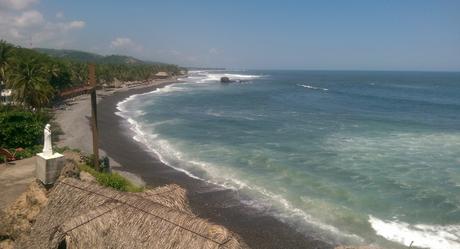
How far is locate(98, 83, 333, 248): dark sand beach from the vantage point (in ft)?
56.3

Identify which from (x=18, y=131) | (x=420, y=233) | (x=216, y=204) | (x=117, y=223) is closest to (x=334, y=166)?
(x=420, y=233)

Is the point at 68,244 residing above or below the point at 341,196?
above

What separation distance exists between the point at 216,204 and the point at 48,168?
10.5 m

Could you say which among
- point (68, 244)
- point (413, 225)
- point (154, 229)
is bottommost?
point (413, 225)

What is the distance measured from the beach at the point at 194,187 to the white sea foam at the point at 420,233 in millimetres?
3740

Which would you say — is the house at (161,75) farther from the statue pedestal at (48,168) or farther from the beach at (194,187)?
the statue pedestal at (48,168)

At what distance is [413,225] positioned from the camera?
64.1ft

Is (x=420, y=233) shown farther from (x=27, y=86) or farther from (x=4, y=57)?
(x=4, y=57)

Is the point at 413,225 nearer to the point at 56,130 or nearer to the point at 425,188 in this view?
the point at 425,188

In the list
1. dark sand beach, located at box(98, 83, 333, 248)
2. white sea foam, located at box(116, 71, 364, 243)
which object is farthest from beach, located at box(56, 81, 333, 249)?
white sea foam, located at box(116, 71, 364, 243)

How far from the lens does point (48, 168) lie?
11.9 meters

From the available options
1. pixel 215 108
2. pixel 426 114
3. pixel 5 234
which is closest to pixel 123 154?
pixel 5 234

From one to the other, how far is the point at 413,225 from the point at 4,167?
1967 cm

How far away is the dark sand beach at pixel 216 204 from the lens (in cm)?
1716
